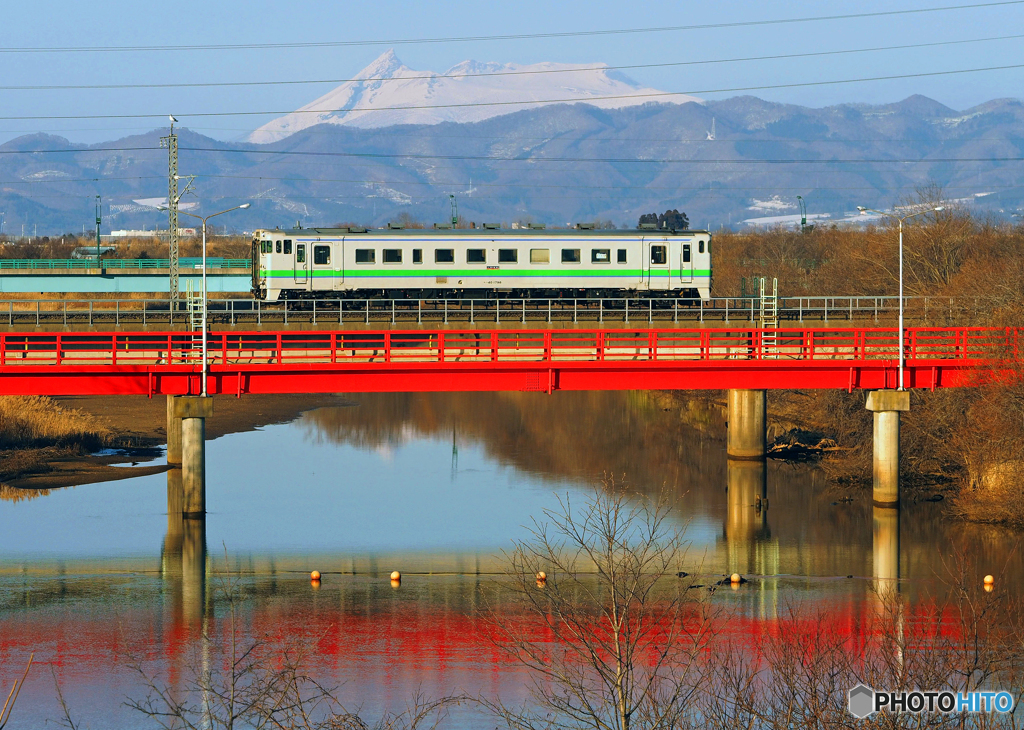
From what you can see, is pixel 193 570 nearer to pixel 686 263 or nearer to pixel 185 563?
pixel 185 563

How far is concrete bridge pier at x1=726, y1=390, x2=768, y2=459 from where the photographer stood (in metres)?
48.1

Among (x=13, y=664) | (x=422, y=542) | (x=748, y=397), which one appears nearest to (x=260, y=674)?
(x=13, y=664)

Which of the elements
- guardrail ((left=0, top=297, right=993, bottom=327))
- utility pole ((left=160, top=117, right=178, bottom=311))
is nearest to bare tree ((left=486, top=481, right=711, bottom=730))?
guardrail ((left=0, top=297, right=993, bottom=327))

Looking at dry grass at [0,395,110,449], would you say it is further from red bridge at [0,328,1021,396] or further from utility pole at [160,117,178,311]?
red bridge at [0,328,1021,396]

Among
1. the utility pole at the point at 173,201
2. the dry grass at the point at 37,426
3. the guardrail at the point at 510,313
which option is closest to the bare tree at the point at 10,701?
the guardrail at the point at 510,313

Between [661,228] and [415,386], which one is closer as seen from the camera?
[415,386]

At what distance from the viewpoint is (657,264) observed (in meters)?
56.7

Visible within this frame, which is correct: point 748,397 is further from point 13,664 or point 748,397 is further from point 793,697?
point 793,697

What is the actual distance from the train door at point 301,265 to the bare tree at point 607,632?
2194cm

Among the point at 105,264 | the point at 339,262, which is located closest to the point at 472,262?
the point at 339,262

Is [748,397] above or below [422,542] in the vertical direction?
above

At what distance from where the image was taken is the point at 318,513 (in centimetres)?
3934

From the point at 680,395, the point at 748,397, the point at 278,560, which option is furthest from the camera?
the point at 680,395

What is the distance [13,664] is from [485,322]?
2922cm
